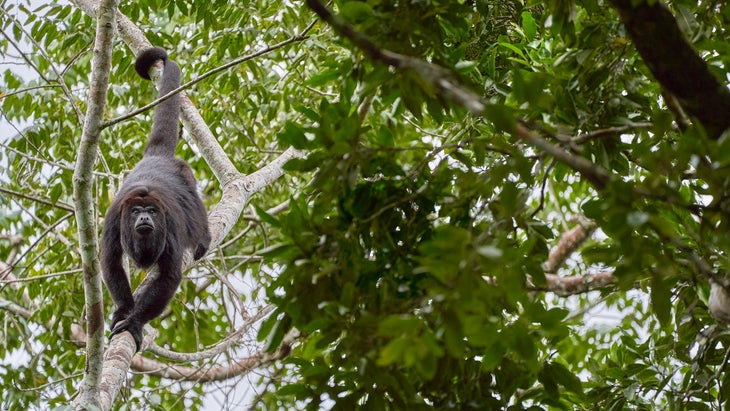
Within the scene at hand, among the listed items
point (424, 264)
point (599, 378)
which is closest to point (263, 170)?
point (599, 378)

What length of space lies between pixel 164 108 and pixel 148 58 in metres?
0.34

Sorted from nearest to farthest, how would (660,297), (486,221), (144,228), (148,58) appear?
(660,297) < (486,221) < (144,228) < (148,58)

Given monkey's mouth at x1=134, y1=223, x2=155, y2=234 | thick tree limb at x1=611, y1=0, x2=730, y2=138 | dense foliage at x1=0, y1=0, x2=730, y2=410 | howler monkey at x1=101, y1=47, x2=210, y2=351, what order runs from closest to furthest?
dense foliage at x1=0, y1=0, x2=730, y2=410, thick tree limb at x1=611, y1=0, x2=730, y2=138, howler monkey at x1=101, y1=47, x2=210, y2=351, monkey's mouth at x1=134, y1=223, x2=155, y2=234

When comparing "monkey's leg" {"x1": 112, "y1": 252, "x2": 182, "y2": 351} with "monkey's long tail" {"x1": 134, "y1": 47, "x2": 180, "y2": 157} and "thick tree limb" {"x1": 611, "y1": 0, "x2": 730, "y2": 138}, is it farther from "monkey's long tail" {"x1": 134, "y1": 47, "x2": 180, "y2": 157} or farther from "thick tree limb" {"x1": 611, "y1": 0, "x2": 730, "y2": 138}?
"thick tree limb" {"x1": 611, "y1": 0, "x2": 730, "y2": 138}

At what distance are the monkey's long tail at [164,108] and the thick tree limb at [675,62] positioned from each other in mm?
3568

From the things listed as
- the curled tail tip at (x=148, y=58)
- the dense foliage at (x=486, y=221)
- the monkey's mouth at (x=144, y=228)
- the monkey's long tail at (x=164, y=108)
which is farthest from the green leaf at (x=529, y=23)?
the curled tail tip at (x=148, y=58)

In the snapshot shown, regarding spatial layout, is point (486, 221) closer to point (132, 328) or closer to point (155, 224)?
point (132, 328)

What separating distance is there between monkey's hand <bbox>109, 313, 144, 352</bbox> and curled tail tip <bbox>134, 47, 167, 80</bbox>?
6.15 feet

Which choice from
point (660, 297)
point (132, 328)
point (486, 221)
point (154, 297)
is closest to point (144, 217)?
point (154, 297)

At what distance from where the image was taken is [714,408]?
2.58 metres

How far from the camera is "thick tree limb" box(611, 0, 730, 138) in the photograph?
1831 millimetres

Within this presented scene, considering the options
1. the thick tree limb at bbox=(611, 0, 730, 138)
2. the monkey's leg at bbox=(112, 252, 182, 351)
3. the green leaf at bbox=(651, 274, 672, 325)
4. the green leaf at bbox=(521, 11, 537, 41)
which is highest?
the monkey's leg at bbox=(112, 252, 182, 351)

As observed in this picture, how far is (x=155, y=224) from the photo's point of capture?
4.45 meters

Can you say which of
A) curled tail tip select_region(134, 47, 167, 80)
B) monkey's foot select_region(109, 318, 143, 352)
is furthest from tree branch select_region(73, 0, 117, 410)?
curled tail tip select_region(134, 47, 167, 80)
